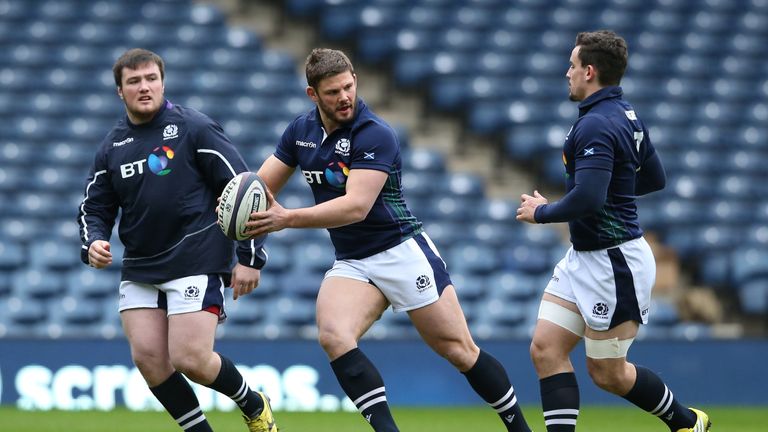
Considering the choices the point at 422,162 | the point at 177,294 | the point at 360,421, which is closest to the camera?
the point at 177,294

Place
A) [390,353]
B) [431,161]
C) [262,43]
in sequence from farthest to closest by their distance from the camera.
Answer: [262,43] → [431,161] → [390,353]

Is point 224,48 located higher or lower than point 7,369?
higher

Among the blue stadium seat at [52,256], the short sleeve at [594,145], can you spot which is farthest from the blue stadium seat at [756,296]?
the short sleeve at [594,145]

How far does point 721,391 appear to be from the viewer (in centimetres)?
1121

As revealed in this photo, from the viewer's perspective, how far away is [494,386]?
607 cm

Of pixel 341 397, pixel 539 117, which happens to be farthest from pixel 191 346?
pixel 539 117

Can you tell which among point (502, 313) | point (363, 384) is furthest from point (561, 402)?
point (502, 313)

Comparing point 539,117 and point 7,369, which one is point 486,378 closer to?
point 7,369

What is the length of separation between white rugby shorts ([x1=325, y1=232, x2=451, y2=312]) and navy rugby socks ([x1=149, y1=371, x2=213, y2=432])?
976 millimetres

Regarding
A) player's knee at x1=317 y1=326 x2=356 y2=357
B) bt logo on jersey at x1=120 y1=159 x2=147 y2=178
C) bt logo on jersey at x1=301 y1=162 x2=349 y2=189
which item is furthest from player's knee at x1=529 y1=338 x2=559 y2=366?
bt logo on jersey at x1=120 y1=159 x2=147 y2=178

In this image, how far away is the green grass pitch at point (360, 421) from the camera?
861 cm

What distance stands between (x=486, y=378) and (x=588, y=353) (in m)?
0.52

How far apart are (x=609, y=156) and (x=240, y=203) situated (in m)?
1.76

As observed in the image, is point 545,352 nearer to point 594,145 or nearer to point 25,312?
point 594,145
